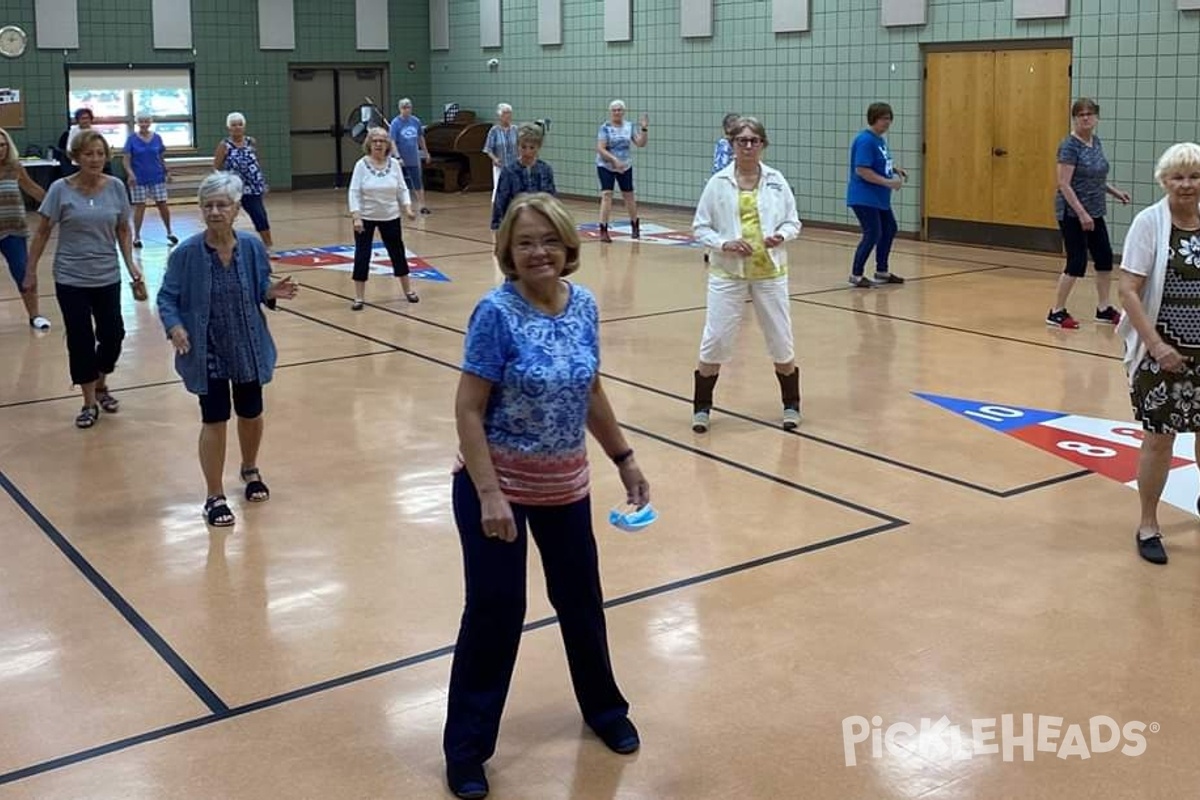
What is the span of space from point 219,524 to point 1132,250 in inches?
160

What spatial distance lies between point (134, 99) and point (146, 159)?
758 centimetres

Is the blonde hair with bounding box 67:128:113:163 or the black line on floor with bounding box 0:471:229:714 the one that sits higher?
the blonde hair with bounding box 67:128:113:163

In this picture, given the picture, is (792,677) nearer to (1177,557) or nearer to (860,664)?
(860,664)

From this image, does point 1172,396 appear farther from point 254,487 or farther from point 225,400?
point 254,487

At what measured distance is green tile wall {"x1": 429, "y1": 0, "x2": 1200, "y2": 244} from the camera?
13805mm

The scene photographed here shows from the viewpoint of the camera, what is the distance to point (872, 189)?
1273 cm

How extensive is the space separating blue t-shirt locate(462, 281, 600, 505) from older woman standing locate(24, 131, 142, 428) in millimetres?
4820

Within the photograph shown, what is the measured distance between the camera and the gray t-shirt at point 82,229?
25.4 ft

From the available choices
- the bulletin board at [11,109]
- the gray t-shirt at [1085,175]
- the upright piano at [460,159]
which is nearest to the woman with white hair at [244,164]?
the gray t-shirt at [1085,175]

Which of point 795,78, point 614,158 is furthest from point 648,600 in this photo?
point 795,78

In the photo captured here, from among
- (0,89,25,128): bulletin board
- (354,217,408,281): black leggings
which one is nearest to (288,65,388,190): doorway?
(0,89,25,128): bulletin board

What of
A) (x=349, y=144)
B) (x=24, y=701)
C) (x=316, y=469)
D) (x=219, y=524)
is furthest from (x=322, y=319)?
(x=349, y=144)

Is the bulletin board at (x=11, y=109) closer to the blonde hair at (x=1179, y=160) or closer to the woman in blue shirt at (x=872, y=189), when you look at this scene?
the woman in blue shirt at (x=872, y=189)

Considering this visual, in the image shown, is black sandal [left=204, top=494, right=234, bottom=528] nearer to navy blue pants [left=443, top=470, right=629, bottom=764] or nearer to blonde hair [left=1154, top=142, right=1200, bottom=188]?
navy blue pants [left=443, top=470, right=629, bottom=764]
